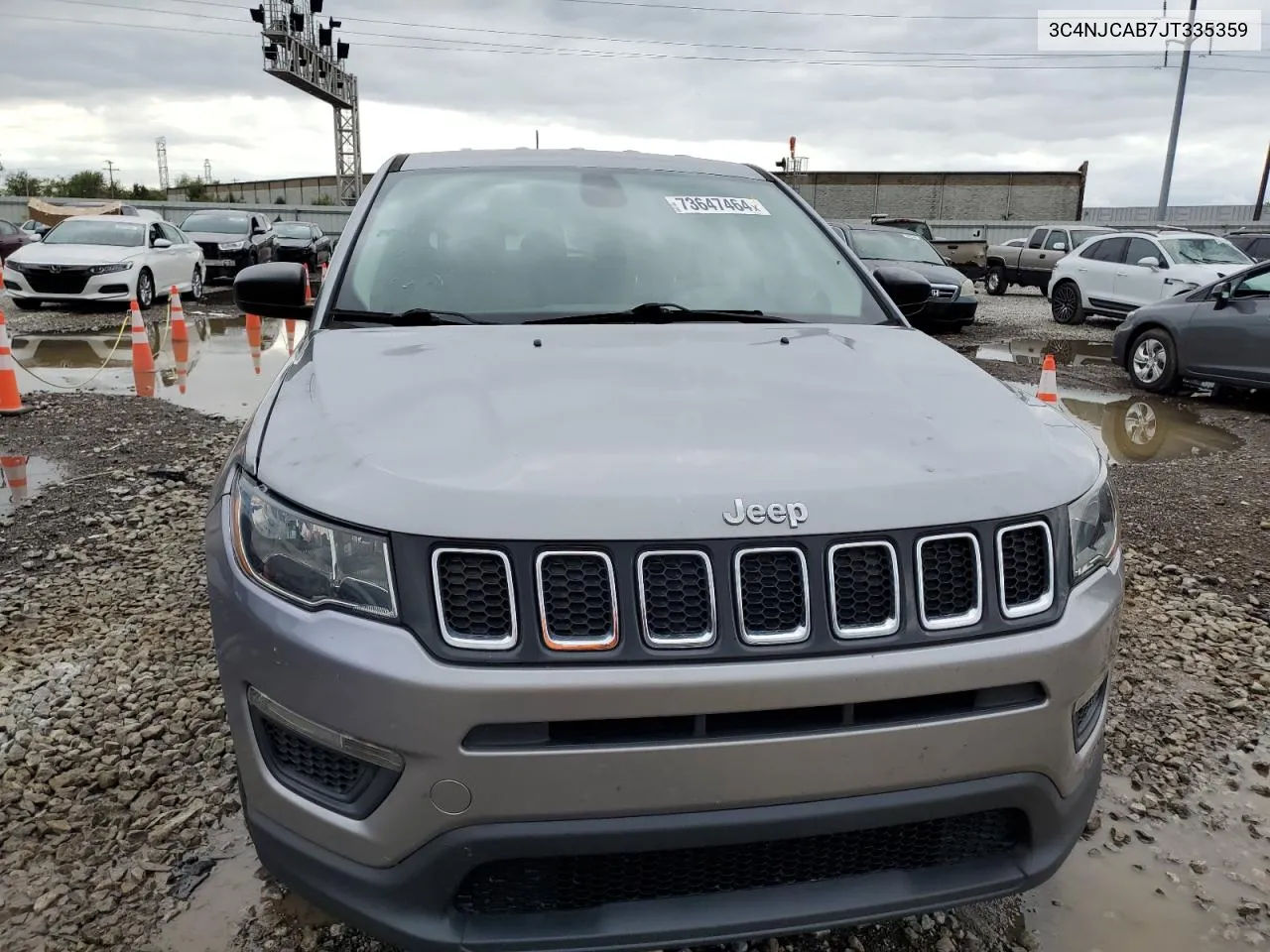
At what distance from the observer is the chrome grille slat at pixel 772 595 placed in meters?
1.67

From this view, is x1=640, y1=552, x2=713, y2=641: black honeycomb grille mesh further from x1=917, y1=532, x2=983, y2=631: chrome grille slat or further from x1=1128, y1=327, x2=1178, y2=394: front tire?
x1=1128, y1=327, x2=1178, y2=394: front tire

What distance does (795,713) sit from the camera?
1680 millimetres

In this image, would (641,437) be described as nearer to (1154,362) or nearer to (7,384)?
(7,384)

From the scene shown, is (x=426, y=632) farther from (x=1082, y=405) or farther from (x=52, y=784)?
(x=1082, y=405)

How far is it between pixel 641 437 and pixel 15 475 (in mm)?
5749

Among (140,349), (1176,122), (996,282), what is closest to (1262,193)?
(1176,122)

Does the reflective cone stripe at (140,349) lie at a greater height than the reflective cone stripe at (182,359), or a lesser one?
Result: greater

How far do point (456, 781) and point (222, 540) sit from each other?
73 centimetres

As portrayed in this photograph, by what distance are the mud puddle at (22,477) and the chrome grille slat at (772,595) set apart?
4.96 meters

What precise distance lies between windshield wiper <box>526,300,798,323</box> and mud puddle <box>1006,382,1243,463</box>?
4623 millimetres

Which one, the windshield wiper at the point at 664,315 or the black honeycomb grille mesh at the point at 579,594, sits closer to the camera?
the black honeycomb grille mesh at the point at 579,594

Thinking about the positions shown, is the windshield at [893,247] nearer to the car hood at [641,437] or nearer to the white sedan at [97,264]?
the white sedan at [97,264]

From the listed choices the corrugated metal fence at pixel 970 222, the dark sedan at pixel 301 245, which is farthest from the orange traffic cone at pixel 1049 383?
the corrugated metal fence at pixel 970 222

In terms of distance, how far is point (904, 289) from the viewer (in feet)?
11.4
